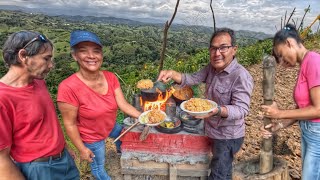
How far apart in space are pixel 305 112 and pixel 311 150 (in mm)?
407

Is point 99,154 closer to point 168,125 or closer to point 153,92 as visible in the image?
point 168,125

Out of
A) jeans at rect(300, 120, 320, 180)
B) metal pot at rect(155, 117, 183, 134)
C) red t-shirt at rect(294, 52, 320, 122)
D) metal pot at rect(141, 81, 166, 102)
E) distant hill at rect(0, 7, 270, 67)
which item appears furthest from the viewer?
distant hill at rect(0, 7, 270, 67)

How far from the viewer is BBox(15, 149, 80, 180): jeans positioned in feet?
6.83

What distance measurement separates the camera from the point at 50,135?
2.22 m

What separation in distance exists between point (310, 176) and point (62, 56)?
40.0 m

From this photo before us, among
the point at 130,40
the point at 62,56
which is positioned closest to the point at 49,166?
the point at 62,56

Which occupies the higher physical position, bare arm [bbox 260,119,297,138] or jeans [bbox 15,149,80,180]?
bare arm [bbox 260,119,297,138]

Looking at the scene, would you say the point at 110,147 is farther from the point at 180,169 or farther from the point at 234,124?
the point at 234,124

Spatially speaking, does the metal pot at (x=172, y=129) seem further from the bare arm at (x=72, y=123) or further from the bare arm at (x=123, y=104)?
the bare arm at (x=72, y=123)

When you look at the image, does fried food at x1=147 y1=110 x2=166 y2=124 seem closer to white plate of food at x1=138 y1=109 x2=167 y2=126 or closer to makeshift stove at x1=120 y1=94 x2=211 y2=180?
white plate of food at x1=138 y1=109 x2=167 y2=126

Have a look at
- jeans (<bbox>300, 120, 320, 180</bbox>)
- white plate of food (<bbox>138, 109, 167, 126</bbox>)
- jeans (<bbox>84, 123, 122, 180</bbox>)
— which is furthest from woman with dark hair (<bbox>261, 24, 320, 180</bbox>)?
→ jeans (<bbox>84, 123, 122, 180</bbox>)

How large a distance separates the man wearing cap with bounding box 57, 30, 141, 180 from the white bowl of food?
2.61ft

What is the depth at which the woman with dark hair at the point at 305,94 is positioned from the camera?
6.90 feet

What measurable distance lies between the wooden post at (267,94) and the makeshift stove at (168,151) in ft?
2.41
